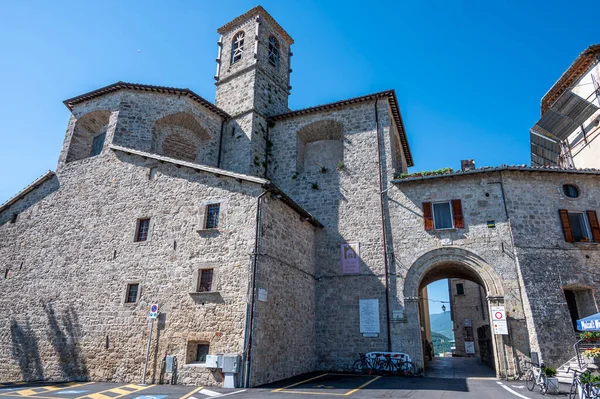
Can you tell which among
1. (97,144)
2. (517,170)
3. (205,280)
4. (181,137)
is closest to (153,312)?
(205,280)

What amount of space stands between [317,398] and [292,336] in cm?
481

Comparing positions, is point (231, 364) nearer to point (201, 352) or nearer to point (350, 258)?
point (201, 352)

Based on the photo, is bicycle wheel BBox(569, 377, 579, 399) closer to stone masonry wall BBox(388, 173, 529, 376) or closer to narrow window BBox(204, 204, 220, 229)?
stone masonry wall BBox(388, 173, 529, 376)

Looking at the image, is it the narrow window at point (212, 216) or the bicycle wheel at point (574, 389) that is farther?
the narrow window at point (212, 216)

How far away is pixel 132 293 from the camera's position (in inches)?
554

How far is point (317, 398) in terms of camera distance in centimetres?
952

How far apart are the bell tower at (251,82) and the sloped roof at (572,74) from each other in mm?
15352

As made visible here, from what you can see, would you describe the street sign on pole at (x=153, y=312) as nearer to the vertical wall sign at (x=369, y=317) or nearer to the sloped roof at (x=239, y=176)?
the sloped roof at (x=239, y=176)

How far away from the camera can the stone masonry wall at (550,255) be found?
1378cm

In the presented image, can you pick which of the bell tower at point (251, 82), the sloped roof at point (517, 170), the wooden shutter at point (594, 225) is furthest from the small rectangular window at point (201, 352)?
the wooden shutter at point (594, 225)

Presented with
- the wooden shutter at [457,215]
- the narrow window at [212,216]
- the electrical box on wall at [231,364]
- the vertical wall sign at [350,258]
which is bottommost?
the electrical box on wall at [231,364]

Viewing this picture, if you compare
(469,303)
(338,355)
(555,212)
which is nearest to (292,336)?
(338,355)

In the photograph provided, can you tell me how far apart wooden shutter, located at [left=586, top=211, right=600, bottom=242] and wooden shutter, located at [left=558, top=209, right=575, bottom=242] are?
0.78 m

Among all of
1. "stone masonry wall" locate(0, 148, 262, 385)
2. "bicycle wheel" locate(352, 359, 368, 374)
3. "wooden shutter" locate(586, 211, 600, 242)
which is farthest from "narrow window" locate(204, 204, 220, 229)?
"wooden shutter" locate(586, 211, 600, 242)
